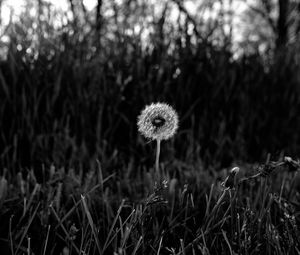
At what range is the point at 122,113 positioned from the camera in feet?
7.17

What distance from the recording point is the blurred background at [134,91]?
2.00 meters

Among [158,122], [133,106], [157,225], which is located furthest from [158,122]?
[133,106]

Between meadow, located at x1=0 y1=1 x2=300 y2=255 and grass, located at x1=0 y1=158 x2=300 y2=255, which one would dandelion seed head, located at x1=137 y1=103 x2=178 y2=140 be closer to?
grass, located at x1=0 y1=158 x2=300 y2=255

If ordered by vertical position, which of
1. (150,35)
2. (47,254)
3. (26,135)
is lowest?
(47,254)

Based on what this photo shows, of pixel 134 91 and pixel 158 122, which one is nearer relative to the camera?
pixel 158 122

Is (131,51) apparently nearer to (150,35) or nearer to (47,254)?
(150,35)

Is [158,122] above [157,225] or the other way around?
above

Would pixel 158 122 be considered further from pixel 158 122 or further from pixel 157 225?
pixel 157 225

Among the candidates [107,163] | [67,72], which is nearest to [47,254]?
[107,163]

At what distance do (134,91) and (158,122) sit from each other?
114 centimetres

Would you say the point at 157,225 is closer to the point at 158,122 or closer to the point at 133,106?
the point at 158,122

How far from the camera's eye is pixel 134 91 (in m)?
2.22

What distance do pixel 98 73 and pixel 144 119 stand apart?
3.56 ft

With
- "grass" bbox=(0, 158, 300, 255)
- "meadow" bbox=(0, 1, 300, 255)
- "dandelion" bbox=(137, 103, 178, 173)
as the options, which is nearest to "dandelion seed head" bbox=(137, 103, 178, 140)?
"dandelion" bbox=(137, 103, 178, 173)
